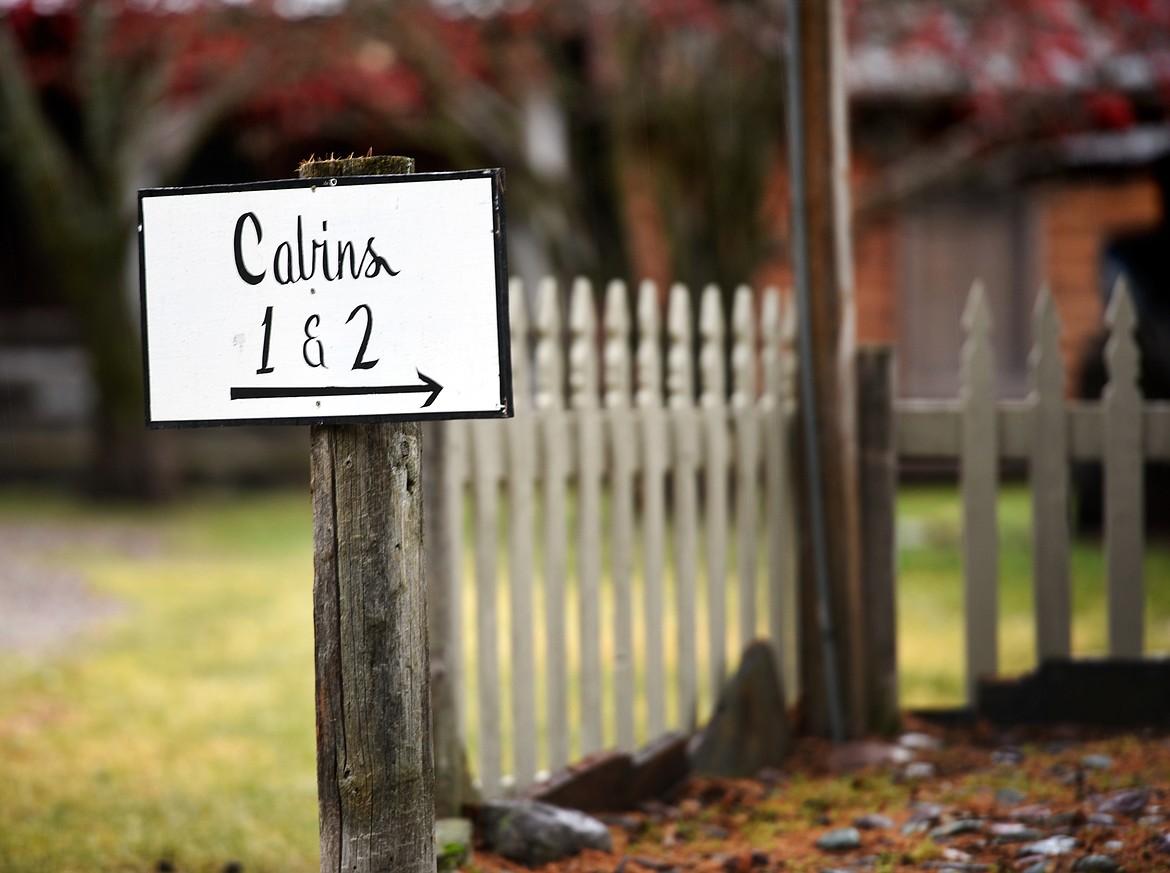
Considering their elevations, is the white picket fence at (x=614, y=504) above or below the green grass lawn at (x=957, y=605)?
above

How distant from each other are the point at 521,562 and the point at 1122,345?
2.05m

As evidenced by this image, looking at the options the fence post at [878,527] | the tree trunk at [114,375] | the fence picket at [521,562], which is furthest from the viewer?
the tree trunk at [114,375]

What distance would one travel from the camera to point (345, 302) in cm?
204

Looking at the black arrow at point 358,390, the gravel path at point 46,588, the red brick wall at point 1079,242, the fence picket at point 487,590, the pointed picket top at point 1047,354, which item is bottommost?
the gravel path at point 46,588

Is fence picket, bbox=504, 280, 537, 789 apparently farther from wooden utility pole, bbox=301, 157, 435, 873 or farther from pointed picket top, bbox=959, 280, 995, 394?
pointed picket top, bbox=959, 280, 995, 394

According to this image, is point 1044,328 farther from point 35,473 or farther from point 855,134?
point 35,473

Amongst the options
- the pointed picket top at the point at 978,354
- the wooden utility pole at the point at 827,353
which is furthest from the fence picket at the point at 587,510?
the pointed picket top at the point at 978,354

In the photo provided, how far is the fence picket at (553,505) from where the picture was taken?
3.37 metres

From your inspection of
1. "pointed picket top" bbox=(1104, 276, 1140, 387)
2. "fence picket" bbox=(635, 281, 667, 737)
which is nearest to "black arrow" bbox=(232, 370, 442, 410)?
"fence picket" bbox=(635, 281, 667, 737)

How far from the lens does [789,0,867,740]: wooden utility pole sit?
3805mm

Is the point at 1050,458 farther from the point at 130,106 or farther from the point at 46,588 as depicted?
the point at 130,106

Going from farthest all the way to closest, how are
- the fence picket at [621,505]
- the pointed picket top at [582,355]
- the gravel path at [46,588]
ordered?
the gravel path at [46,588], the fence picket at [621,505], the pointed picket top at [582,355]

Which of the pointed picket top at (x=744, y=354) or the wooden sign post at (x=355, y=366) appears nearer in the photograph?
the wooden sign post at (x=355, y=366)

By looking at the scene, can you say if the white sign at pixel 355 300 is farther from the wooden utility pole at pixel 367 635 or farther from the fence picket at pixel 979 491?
the fence picket at pixel 979 491
